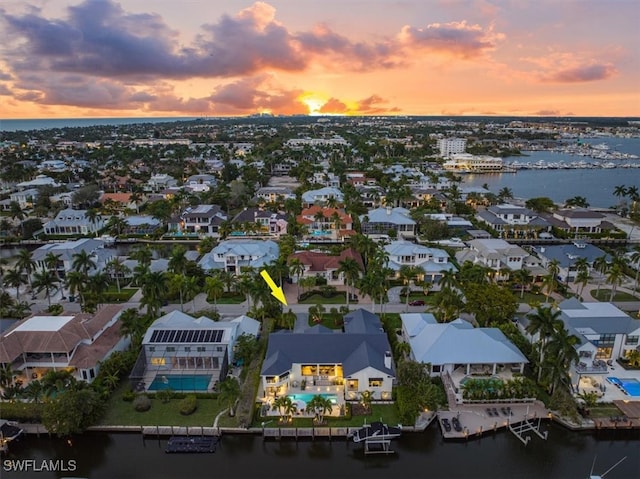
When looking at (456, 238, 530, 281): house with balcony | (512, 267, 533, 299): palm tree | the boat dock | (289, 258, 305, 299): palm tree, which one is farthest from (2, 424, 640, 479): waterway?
(456, 238, 530, 281): house with balcony

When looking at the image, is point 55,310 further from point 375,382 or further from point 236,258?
point 375,382

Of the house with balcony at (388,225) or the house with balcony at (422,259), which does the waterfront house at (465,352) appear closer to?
the house with balcony at (422,259)

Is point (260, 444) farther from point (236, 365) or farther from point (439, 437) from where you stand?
point (439, 437)

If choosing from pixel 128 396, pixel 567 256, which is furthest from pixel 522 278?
pixel 128 396

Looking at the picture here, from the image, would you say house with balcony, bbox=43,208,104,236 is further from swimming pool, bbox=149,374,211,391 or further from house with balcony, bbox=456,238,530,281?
house with balcony, bbox=456,238,530,281

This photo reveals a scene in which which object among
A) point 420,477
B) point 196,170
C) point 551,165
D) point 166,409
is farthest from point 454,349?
point 551,165
